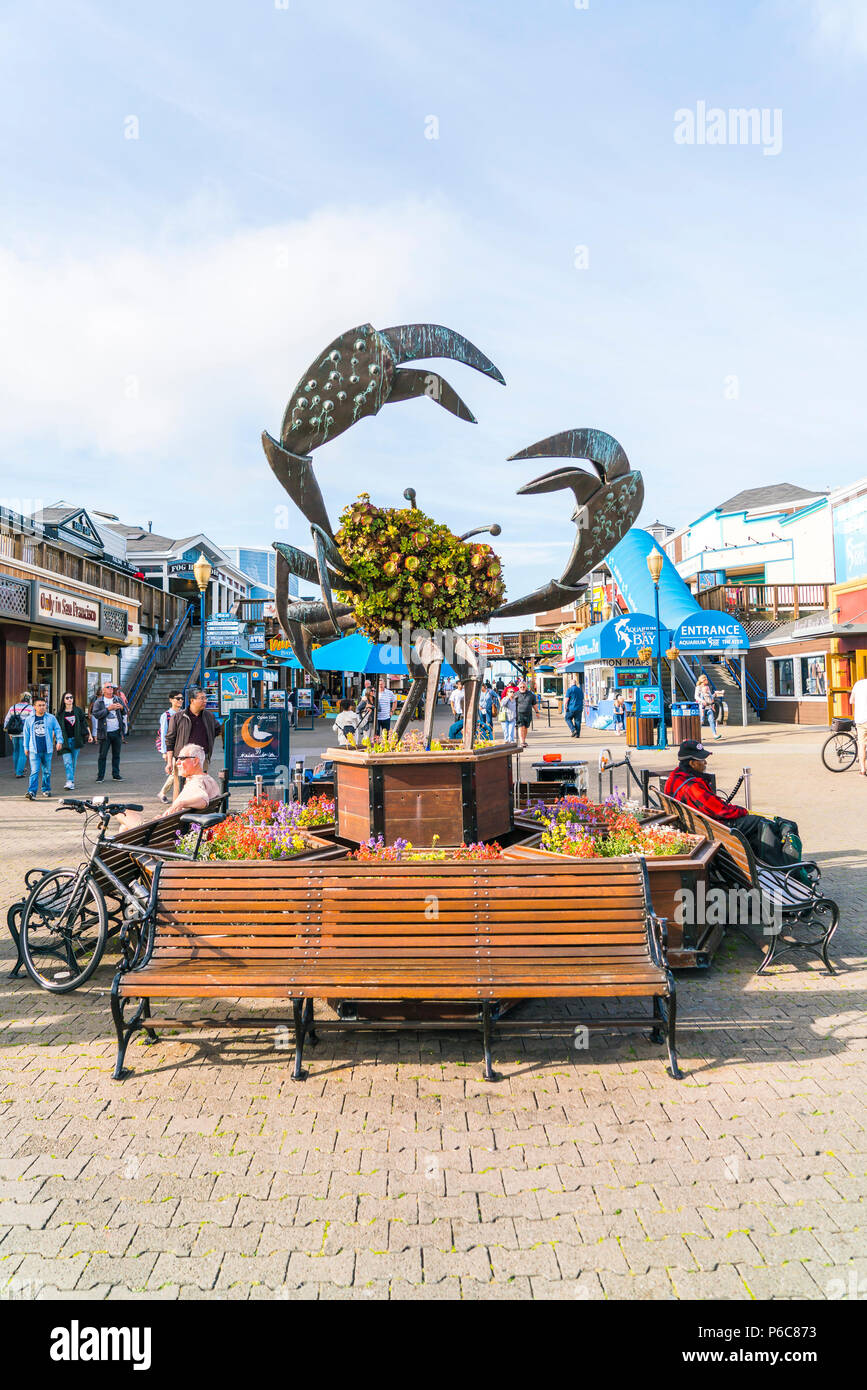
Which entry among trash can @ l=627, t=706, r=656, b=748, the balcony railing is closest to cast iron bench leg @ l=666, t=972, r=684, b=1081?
trash can @ l=627, t=706, r=656, b=748

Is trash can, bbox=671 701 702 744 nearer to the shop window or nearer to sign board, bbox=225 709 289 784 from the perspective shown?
the shop window

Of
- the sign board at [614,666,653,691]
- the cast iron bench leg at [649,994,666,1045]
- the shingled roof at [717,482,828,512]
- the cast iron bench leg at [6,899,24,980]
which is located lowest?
the cast iron bench leg at [649,994,666,1045]

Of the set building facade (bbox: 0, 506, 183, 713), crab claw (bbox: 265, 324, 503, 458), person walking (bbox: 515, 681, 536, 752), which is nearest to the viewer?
crab claw (bbox: 265, 324, 503, 458)

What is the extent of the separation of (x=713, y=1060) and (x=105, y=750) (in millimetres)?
14659

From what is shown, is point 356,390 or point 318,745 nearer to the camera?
point 356,390

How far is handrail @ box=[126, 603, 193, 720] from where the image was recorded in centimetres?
3034

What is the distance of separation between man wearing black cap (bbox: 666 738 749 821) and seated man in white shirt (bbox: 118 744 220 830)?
420cm

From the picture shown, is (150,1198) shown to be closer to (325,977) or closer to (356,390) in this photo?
(325,977)

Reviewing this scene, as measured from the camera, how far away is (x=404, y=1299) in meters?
2.49

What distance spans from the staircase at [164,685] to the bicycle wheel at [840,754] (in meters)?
22.5

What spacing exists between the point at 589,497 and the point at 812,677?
24.6 m

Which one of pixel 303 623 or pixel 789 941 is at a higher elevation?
pixel 303 623

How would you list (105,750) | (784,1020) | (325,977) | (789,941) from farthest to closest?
1. (105,750)
2. (789,941)
3. (784,1020)
4. (325,977)
